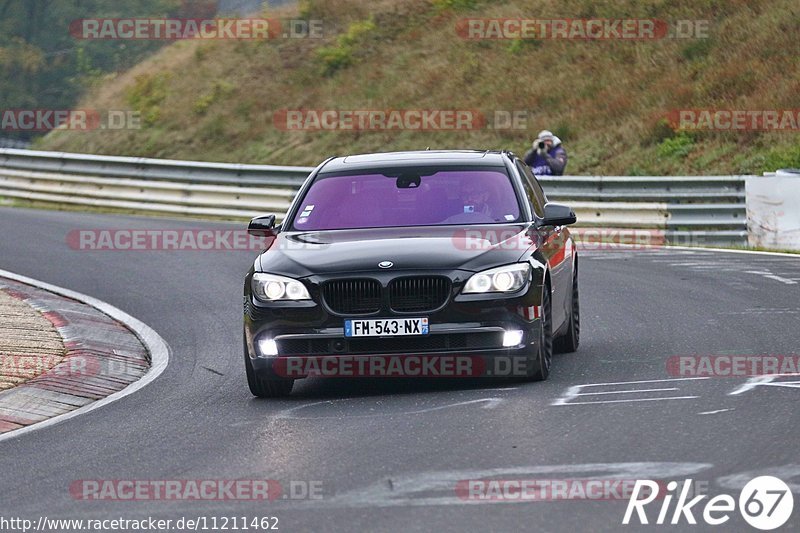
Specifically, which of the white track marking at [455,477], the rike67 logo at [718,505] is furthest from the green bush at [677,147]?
the rike67 logo at [718,505]

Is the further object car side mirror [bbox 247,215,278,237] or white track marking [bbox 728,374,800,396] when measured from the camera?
car side mirror [bbox 247,215,278,237]

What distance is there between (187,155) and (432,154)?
2715 cm

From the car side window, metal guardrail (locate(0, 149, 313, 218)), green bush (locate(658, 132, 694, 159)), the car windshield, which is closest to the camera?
the car windshield

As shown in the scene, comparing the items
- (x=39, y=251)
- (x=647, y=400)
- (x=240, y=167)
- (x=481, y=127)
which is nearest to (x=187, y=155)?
(x=481, y=127)

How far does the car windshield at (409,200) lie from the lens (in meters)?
10.6

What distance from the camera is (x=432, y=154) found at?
11430 mm

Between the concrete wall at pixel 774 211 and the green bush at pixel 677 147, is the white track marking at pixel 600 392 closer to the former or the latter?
the concrete wall at pixel 774 211

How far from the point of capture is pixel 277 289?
31.8ft

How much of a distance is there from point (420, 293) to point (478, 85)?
2685 cm

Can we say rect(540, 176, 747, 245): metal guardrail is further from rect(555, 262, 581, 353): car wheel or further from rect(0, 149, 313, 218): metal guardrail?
rect(555, 262, 581, 353): car wheel

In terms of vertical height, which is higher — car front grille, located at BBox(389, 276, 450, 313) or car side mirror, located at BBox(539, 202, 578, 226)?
car side mirror, located at BBox(539, 202, 578, 226)

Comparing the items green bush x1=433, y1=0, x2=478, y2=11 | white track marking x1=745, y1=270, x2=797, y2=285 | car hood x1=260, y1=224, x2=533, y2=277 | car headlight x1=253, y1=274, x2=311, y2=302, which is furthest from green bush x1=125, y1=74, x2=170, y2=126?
car headlight x1=253, y1=274, x2=311, y2=302

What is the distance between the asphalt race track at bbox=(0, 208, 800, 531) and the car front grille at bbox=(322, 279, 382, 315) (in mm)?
596

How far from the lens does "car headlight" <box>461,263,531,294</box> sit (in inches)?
376
